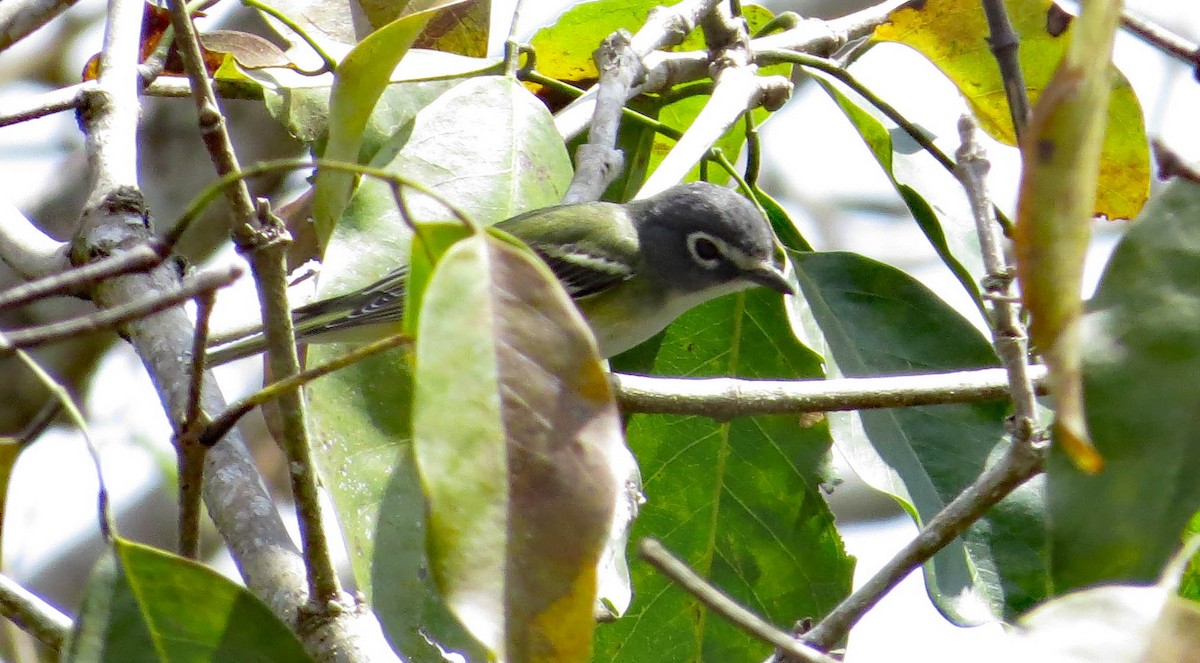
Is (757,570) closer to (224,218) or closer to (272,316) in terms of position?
(272,316)

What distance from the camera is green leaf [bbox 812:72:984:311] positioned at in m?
3.03

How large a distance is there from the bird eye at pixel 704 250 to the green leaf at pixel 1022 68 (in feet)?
2.76

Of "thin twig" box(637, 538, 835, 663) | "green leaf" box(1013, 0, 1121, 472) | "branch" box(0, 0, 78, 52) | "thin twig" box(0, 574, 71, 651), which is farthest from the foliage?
"branch" box(0, 0, 78, 52)

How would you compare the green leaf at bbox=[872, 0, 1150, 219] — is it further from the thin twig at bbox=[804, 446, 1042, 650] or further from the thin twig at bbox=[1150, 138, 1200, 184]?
the thin twig at bbox=[1150, 138, 1200, 184]

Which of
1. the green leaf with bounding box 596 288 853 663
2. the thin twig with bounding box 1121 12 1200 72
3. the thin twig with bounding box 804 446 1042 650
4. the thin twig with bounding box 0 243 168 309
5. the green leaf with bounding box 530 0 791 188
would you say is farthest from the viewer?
the green leaf with bounding box 530 0 791 188

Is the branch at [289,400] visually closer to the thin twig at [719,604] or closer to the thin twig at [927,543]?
the thin twig at [719,604]

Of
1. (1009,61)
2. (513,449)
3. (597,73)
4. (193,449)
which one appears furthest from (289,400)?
(597,73)

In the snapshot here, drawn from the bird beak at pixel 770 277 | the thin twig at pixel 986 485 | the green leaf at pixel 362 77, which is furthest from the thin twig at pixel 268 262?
the bird beak at pixel 770 277

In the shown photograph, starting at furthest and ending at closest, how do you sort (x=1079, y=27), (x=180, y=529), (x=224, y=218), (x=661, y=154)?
(x=224, y=218)
(x=661, y=154)
(x=180, y=529)
(x=1079, y=27)

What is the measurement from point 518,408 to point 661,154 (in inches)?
113

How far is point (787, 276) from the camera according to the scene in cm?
350

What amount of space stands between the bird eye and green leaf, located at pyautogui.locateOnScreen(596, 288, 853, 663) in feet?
2.22

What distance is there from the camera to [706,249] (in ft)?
13.7

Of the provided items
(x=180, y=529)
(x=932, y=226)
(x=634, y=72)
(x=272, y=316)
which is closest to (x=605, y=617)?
(x=180, y=529)
